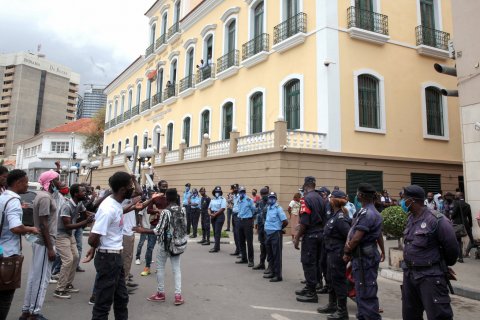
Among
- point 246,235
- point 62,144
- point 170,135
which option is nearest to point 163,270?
point 246,235

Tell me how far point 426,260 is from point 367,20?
1451cm

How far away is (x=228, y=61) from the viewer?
2036cm

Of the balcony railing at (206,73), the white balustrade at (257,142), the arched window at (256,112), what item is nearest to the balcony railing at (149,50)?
the balcony railing at (206,73)

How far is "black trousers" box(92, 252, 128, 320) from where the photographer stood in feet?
12.9

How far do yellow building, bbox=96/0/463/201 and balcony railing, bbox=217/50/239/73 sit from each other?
75 millimetres

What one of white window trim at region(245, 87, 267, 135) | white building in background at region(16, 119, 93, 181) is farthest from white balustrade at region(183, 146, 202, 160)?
white building in background at region(16, 119, 93, 181)

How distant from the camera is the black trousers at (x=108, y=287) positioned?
154 inches

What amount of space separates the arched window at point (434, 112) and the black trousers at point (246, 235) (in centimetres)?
1232

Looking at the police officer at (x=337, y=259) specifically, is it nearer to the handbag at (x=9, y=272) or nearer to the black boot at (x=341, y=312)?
the black boot at (x=341, y=312)

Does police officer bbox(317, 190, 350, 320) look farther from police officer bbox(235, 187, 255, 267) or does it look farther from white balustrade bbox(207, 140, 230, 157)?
white balustrade bbox(207, 140, 230, 157)

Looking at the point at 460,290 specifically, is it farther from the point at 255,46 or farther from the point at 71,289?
the point at 255,46

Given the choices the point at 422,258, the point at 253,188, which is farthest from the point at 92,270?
the point at 253,188

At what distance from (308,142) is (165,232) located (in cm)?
971

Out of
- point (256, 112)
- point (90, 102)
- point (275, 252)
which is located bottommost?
point (275, 252)
